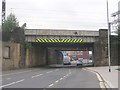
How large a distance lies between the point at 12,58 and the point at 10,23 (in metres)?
9.34

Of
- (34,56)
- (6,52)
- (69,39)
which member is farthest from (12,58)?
(34,56)

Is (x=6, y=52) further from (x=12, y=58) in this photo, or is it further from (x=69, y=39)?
(x=69, y=39)

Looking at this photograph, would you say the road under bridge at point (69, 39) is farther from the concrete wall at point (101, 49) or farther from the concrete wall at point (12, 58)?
the concrete wall at point (12, 58)

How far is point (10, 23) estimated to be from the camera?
65.6m

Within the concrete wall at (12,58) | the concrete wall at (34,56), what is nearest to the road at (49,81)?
the concrete wall at (12,58)

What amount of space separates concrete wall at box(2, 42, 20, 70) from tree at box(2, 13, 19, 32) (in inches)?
145

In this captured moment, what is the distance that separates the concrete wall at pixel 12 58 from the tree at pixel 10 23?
12.1 ft

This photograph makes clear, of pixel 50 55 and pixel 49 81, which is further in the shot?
pixel 50 55

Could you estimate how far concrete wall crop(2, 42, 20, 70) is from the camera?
2180 inches

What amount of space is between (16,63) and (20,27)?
8.69 metres

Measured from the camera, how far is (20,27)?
66.9m

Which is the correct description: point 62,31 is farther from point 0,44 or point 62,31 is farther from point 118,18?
point 0,44

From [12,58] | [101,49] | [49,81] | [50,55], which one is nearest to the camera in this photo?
[49,81]

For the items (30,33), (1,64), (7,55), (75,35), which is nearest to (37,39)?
(30,33)
